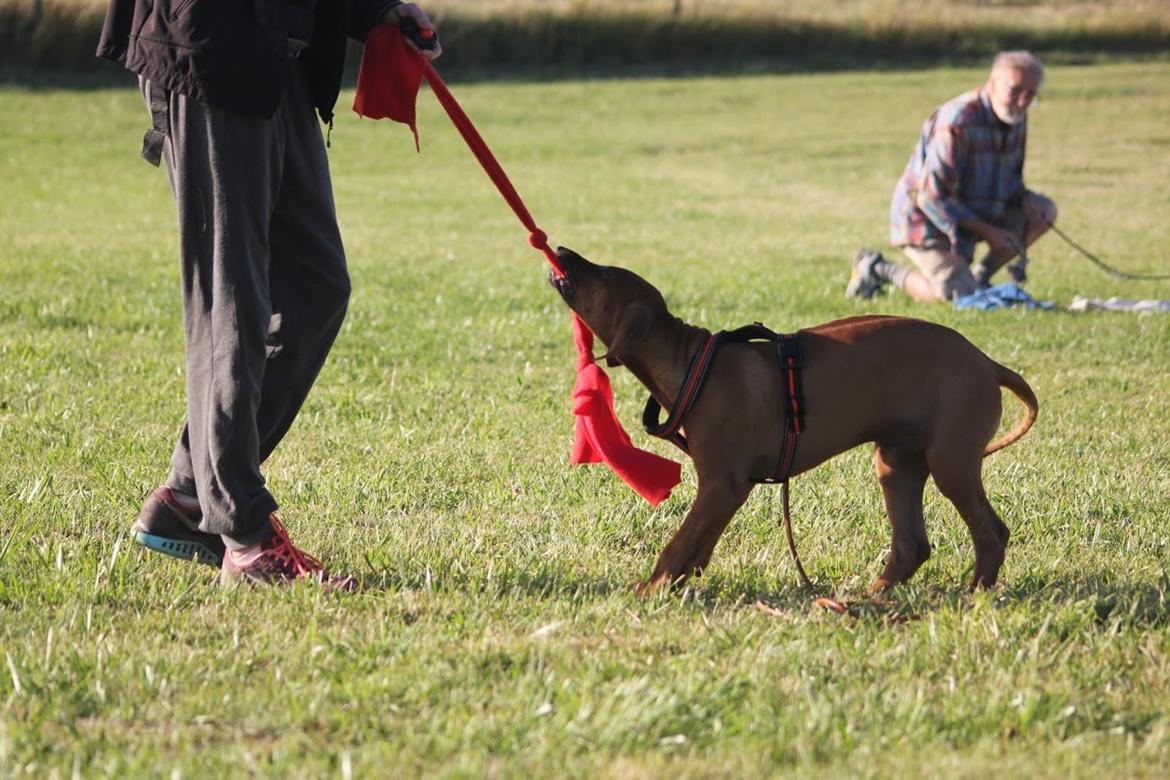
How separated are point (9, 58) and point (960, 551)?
104ft

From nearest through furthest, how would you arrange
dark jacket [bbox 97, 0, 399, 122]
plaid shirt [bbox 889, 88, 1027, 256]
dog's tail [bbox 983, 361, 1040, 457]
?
dark jacket [bbox 97, 0, 399, 122], dog's tail [bbox 983, 361, 1040, 457], plaid shirt [bbox 889, 88, 1027, 256]

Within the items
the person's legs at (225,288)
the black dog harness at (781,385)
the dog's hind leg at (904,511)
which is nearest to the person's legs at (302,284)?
the person's legs at (225,288)

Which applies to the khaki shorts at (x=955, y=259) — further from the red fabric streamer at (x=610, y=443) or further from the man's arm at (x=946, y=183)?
the red fabric streamer at (x=610, y=443)

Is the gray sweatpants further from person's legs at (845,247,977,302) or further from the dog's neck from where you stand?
person's legs at (845,247,977,302)

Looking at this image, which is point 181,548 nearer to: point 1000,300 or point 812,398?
point 812,398

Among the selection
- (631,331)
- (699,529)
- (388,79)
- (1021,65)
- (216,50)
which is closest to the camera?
(216,50)

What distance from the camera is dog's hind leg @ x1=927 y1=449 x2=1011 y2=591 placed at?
13.7 ft

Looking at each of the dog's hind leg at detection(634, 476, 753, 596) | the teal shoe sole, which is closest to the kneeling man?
the dog's hind leg at detection(634, 476, 753, 596)

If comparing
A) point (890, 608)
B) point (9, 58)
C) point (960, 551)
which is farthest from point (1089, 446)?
point (9, 58)

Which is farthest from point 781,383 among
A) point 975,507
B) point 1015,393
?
point 1015,393

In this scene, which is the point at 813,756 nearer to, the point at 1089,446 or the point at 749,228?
the point at 1089,446

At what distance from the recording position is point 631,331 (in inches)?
166

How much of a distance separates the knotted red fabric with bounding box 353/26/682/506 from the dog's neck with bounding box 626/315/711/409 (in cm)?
14

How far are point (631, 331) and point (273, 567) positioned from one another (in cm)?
118
